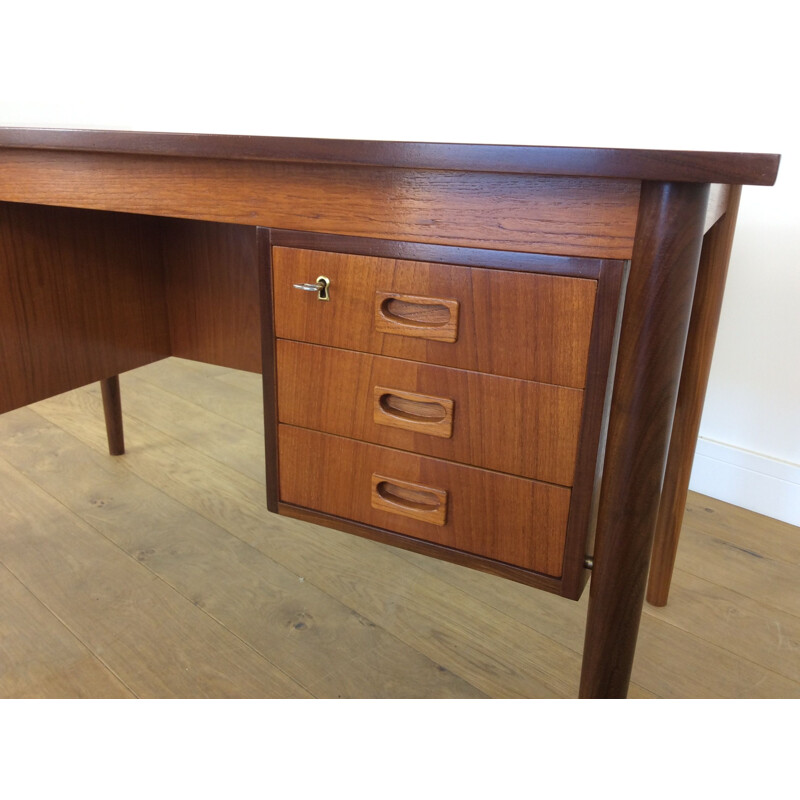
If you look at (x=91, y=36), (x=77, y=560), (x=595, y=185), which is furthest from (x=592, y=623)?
(x=91, y=36)

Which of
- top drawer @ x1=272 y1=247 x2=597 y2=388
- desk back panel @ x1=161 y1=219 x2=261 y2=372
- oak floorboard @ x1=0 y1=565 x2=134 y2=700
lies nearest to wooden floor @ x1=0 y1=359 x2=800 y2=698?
oak floorboard @ x1=0 y1=565 x2=134 y2=700

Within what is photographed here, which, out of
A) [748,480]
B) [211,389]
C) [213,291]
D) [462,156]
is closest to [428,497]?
[462,156]

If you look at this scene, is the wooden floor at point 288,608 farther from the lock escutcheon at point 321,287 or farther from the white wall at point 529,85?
Result: the lock escutcheon at point 321,287

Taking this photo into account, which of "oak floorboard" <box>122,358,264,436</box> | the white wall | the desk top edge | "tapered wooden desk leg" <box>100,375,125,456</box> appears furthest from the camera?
"oak floorboard" <box>122,358,264,436</box>

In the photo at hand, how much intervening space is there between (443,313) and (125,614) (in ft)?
2.73

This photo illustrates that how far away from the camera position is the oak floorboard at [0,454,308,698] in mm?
1067

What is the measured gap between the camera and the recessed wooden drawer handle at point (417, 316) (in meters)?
0.75

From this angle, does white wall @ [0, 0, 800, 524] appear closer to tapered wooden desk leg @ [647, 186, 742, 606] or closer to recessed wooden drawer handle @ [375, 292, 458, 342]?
tapered wooden desk leg @ [647, 186, 742, 606]

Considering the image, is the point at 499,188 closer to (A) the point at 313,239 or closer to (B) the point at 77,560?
(A) the point at 313,239

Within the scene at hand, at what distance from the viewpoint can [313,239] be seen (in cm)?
79

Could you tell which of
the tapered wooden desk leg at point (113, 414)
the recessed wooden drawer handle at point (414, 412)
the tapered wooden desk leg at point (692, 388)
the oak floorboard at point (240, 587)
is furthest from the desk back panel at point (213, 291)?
the tapered wooden desk leg at point (692, 388)

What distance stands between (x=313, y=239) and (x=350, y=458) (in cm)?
27

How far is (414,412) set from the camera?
2.68ft

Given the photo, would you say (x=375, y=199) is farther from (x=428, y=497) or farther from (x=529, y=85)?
(x=529, y=85)
